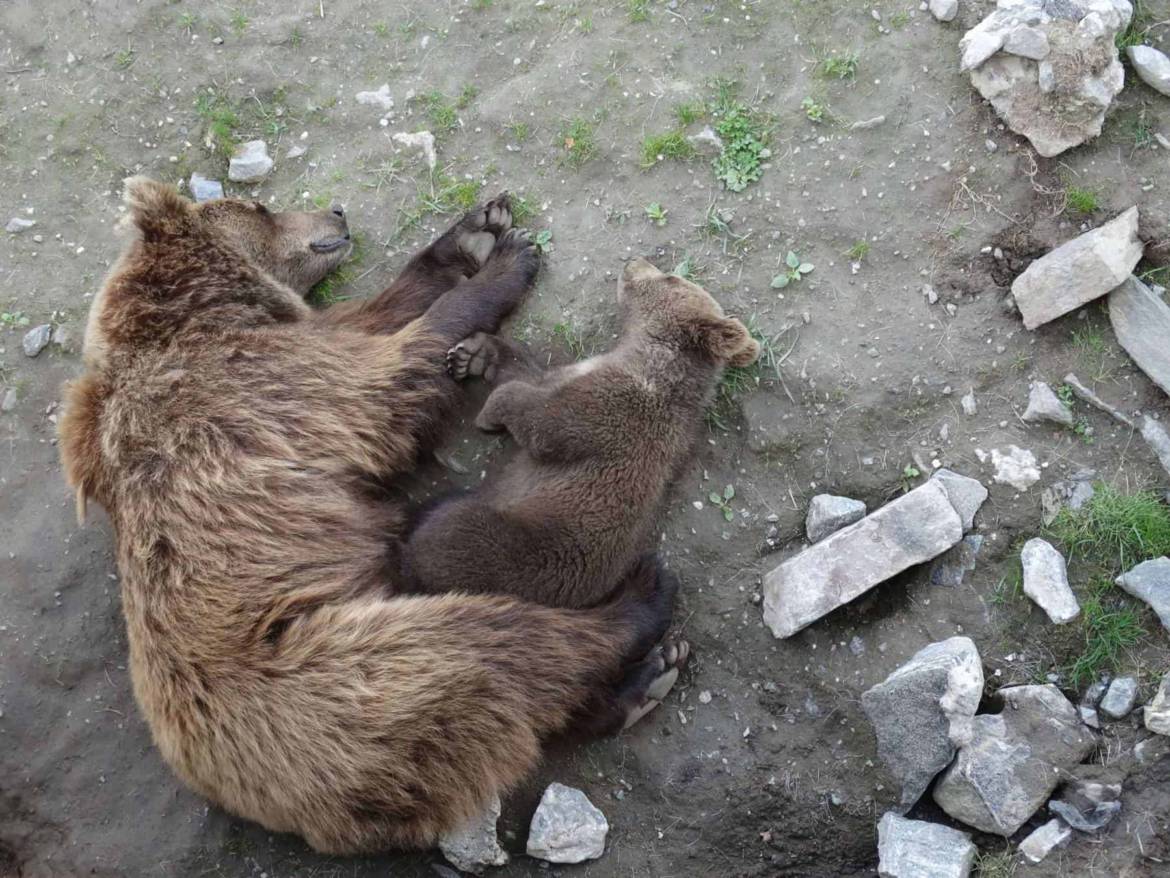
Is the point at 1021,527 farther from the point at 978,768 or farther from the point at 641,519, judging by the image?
the point at 641,519

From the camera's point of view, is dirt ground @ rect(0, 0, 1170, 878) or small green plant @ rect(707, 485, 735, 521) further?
small green plant @ rect(707, 485, 735, 521)

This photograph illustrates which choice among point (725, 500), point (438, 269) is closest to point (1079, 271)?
point (725, 500)

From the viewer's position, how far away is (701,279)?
6234 millimetres

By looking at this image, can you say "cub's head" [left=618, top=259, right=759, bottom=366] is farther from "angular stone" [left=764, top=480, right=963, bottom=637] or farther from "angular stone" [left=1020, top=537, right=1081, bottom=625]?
"angular stone" [left=1020, top=537, right=1081, bottom=625]

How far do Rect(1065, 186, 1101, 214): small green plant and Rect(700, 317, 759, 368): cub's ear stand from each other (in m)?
2.10

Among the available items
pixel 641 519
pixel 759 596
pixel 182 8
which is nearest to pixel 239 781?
pixel 641 519

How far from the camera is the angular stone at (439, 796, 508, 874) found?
221 inches

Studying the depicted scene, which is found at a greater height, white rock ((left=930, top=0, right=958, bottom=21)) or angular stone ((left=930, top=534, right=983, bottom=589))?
white rock ((left=930, top=0, right=958, bottom=21))

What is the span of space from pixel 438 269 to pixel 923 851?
437 cm

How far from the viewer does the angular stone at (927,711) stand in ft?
16.9

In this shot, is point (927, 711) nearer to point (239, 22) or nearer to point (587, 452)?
point (587, 452)

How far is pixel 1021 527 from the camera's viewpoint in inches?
222

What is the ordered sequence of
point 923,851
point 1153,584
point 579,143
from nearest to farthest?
point 923,851
point 1153,584
point 579,143

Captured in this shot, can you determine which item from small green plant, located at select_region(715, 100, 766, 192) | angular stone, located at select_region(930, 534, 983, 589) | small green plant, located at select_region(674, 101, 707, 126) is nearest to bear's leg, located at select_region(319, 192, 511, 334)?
small green plant, located at select_region(674, 101, 707, 126)
